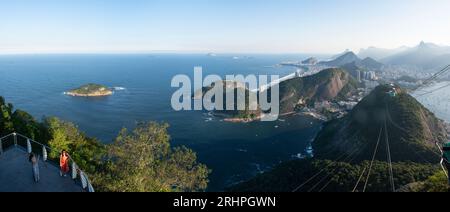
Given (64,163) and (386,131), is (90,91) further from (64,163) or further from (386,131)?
(64,163)

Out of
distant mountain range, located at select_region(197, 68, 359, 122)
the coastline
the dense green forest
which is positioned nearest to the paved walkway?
the dense green forest

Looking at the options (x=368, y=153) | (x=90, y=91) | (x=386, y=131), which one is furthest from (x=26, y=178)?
(x=90, y=91)

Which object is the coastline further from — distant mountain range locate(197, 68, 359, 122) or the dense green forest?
the dense green forest

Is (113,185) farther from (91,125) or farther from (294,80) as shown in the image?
(294,80)

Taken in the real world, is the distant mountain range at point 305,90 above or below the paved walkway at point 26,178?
below

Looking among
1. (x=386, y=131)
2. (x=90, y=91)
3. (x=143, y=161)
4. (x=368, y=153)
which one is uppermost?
(x=143, y=161)

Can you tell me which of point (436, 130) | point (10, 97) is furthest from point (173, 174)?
point (10, 97)

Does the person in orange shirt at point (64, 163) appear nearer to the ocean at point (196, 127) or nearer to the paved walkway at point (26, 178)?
the paved walkway at point (26, 178)

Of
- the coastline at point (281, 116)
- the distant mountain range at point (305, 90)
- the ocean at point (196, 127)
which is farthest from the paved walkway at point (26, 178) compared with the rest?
the distant mountain range at point (305, 90)
